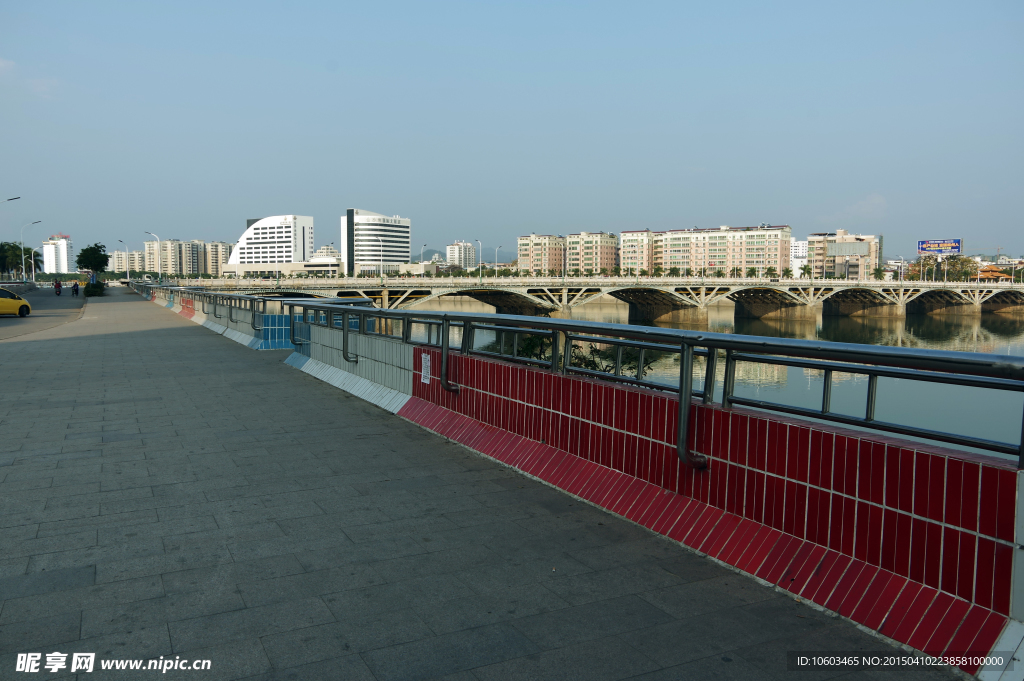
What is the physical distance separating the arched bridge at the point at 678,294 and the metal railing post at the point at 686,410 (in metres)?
51.9

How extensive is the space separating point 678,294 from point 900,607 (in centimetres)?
7118

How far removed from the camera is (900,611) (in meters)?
3.12

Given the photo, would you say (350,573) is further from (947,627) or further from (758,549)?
(947,627)

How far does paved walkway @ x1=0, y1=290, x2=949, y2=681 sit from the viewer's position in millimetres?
2975

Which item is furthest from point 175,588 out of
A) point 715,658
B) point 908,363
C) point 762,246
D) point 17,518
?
point 762,246

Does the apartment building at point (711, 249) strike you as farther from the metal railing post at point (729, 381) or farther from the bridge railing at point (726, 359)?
the metal railing post at point (729, 381)

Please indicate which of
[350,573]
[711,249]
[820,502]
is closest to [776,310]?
[820,502]

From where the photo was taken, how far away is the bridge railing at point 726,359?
120 inches

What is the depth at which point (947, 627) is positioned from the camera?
9.64 ft

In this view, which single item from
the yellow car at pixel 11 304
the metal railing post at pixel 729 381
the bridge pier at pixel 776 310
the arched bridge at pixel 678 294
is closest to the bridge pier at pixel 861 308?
the arched bridge at pixel 678 294

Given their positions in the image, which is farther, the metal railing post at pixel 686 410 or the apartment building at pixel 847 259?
the apartment building at pixel 847 259

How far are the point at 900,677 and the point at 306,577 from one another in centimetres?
281

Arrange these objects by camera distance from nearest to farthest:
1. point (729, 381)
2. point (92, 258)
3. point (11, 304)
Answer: point (729, 381), point (11, 304), point (92, 258)

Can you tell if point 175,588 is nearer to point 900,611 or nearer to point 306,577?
point 306,577
